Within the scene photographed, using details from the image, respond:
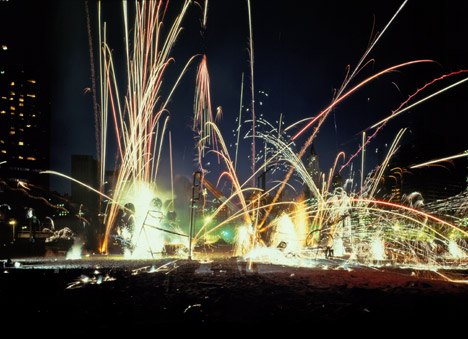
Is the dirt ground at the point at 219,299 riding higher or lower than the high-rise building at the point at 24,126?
lower

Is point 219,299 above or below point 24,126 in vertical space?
below

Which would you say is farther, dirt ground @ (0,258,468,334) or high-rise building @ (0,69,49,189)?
high-rise building @ (0,69,49,189)

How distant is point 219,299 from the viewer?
26.2 feet

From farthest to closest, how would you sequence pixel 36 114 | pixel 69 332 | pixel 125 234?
pixel 36 114, pixel 125 234, pixel 69 332

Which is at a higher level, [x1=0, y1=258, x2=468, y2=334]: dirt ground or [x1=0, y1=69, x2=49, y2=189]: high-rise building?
[x1=0, y1=69, x2=49, y2=189]: high-rise building

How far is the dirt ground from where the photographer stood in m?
6.37

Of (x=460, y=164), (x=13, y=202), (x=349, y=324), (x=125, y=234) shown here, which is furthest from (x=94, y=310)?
(x=460, y=164)

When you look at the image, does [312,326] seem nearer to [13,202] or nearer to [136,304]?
[136,304]

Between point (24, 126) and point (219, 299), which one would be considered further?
point (24, 126)

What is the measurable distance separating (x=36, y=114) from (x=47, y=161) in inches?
695

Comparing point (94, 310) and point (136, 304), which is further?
point (136, 304)

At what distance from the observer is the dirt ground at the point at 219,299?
637 centimetres

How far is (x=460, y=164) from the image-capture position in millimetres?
64312

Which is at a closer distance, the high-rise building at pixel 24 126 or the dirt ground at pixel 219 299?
the dirt ground at pixel 219 299
